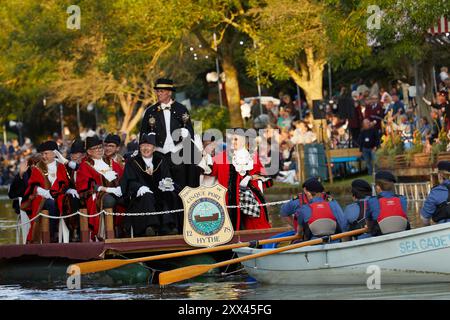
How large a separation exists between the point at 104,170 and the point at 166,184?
1.21 metres

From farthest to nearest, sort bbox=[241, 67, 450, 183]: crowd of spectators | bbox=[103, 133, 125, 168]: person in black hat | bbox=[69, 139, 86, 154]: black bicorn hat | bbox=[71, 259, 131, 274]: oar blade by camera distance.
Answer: bbox=[241, 67, 450, 183]: crowd of spectators < bbox=[69, 139, 86, 154]: black bicorn hat < bbox=[103, 133, 125, 168]: person in black hat < bbox=[71, 259, 131, 274]: oar blade

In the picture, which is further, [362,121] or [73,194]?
[362,121]

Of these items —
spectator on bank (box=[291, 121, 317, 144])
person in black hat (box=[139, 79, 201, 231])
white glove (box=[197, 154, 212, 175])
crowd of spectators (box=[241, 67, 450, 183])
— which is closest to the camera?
person in black hat (box=[139, 79, 201, 231])

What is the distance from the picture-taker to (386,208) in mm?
17734

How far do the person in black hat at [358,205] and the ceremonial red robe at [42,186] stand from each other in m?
5.04

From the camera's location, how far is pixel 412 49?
29.5 metres

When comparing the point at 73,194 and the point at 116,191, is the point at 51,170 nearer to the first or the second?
the point at 73,194

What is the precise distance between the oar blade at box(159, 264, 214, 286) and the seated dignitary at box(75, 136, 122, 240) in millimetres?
2104

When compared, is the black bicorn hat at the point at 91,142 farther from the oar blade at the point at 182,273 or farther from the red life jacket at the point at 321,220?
the red life jacket at the point at 321,220

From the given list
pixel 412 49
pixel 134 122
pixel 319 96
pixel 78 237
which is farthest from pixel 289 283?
pixel 134 122

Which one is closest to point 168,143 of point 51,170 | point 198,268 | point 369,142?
point 51,170

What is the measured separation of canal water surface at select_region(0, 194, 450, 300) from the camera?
17500 mm

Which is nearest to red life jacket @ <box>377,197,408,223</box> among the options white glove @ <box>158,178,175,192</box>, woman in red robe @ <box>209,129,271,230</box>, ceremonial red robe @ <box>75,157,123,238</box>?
woman in red robe @ <box>209,129,271,230</box>

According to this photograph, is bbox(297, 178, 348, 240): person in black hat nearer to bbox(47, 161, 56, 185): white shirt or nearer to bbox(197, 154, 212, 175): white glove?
bbox(197, 154, 212, 175): white glove
